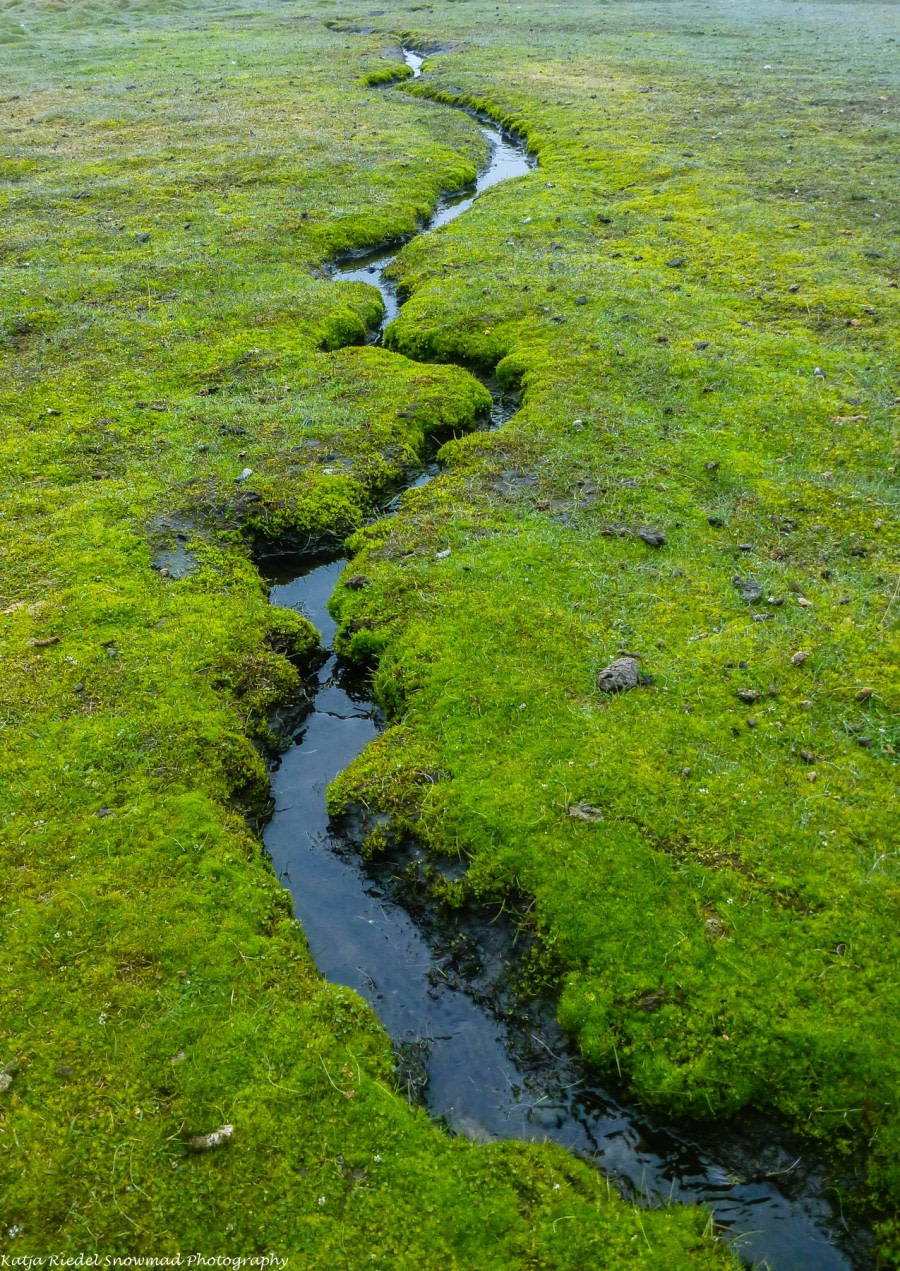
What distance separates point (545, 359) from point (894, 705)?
36.8ft

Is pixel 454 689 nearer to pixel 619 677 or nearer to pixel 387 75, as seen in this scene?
pixel 619 677

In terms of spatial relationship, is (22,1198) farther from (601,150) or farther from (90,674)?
(601,150)

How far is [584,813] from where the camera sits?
28.5 feet

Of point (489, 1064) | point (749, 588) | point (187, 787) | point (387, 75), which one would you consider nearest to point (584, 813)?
point (489, 1064)

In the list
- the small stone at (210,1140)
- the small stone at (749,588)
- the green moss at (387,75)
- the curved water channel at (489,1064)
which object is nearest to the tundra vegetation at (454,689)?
the small stone at (210,1140)

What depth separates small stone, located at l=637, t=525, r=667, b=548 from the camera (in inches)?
488

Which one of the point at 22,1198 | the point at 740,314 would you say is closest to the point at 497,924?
the point at 22,1198

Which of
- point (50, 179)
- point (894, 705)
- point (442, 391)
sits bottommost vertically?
point (894, 705)

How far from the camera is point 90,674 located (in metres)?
10.3

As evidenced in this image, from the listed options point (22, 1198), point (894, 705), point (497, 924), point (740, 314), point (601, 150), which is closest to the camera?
point (22, 1198)

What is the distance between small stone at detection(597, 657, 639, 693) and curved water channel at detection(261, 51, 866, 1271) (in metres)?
3.46

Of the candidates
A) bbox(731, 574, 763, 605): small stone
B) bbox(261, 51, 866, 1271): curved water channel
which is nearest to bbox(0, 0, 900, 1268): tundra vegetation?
bbox(731, 574, 763, 605): small stone

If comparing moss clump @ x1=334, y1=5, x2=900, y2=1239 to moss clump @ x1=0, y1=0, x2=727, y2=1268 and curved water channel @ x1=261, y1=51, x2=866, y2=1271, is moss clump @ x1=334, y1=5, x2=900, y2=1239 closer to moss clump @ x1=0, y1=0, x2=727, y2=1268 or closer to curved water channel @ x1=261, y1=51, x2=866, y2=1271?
curved water channel @ x1=261, y1=51, x2=866, y2=1271

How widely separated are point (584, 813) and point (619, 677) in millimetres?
2101
